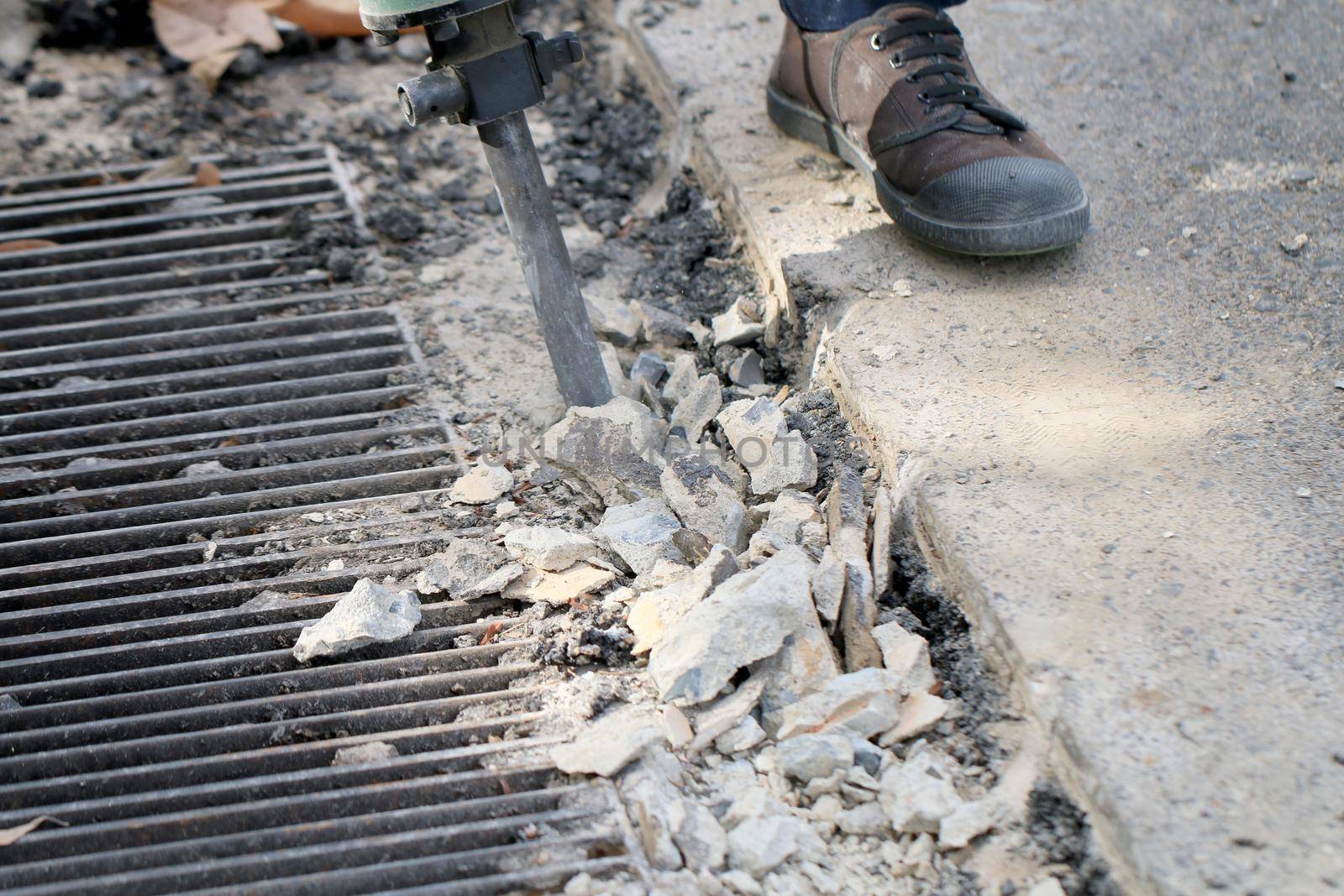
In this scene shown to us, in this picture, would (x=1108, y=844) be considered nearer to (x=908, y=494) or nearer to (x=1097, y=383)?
(x=908, y=494)

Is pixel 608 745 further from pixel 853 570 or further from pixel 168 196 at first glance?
pixel 168 196

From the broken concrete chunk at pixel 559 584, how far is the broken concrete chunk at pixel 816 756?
1.24ft

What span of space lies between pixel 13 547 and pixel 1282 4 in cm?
290

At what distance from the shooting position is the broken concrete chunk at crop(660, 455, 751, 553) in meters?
1.60

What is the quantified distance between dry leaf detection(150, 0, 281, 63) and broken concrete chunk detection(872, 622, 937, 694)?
8.28ft

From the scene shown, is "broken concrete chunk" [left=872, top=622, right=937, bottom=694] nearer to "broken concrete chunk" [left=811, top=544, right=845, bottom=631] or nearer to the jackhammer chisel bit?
"broken concrete chunk" [left=811, top=544, right=845, bottom=631]

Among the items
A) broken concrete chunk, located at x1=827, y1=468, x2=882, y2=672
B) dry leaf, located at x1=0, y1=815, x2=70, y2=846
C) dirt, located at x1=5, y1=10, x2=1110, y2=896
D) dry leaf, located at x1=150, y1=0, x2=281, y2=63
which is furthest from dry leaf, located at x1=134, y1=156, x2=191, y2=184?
broken concrete chunk, located at x1=827, y1=468, x2=882, y2=672

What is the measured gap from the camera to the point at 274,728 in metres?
1.39

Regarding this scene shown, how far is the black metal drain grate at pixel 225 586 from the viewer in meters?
1.26

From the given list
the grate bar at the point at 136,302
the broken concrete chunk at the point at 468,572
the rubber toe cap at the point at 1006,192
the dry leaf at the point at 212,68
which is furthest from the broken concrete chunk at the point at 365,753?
the dry leaf at the point at 212,68

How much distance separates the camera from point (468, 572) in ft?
5.17

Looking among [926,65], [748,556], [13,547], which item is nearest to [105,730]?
[13,547]

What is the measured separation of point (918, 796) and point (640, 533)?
1.81 ft

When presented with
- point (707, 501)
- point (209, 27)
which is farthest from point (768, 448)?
point (209, 27)
